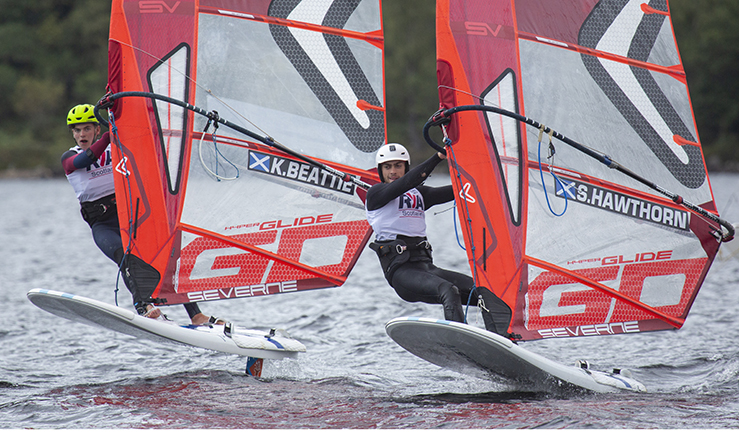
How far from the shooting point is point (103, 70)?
218 feet

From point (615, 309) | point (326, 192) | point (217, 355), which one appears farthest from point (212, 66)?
point (615, 309)

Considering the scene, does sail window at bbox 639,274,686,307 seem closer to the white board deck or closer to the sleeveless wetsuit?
the white board deck

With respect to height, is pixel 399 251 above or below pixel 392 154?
below

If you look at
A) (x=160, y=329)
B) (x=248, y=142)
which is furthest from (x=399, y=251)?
(x=160, y=329)

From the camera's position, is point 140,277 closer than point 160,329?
No

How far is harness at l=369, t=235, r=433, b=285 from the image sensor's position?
722cm

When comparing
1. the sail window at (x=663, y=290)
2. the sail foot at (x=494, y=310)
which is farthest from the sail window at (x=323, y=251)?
the sail window at (x=663, y=290)

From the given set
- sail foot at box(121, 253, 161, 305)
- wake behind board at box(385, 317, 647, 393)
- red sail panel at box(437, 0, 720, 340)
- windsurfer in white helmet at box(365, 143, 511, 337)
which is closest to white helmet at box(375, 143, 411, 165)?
windsurfer in white helmet at box(365, 143, 511, 337)

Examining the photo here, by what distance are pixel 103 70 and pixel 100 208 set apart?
62204mm

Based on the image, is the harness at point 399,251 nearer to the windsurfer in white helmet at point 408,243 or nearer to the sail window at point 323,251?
the windsurfer in white helmet at point 408,243

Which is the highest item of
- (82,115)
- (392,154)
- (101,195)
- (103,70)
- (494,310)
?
(103,70)

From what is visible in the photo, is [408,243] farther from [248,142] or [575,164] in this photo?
[248,142]

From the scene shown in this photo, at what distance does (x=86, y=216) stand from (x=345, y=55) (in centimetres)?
310

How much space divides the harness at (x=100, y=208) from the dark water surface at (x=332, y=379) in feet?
5.32
